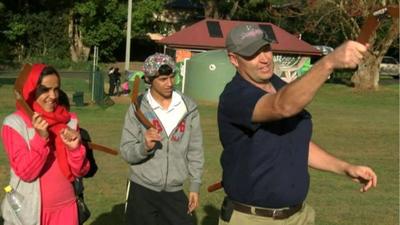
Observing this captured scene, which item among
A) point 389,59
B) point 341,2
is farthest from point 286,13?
point 389,59

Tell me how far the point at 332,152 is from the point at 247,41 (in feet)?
36.6

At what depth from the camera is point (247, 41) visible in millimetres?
3459

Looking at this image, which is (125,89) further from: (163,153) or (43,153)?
(43,153)

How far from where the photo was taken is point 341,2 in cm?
3266

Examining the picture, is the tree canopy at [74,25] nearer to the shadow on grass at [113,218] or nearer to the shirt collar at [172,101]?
the shadow on grass at [113,218]

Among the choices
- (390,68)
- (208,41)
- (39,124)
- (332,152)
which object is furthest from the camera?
(390,68)

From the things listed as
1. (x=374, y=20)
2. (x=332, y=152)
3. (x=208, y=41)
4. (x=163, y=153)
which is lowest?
(x=332, y=152)

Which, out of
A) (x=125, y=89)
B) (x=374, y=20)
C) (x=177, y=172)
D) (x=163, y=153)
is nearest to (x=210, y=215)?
(x=177, y=172)

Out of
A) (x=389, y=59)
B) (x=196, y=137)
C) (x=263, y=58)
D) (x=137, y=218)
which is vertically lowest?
(x=389, y=59)

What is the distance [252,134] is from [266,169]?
0.19 meters

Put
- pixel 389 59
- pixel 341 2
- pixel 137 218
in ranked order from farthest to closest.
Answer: pixel 389 59, pixel 341 2, pixel 137 218

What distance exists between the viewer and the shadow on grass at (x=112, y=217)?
7409 millimetres

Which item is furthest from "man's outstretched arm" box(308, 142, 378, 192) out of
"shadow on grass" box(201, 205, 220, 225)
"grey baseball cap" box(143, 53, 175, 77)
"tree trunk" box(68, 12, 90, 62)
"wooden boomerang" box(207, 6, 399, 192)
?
"tree trunk" box(68, 12, 90, 62)

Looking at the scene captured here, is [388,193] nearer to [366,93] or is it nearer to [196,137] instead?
[196,137]
